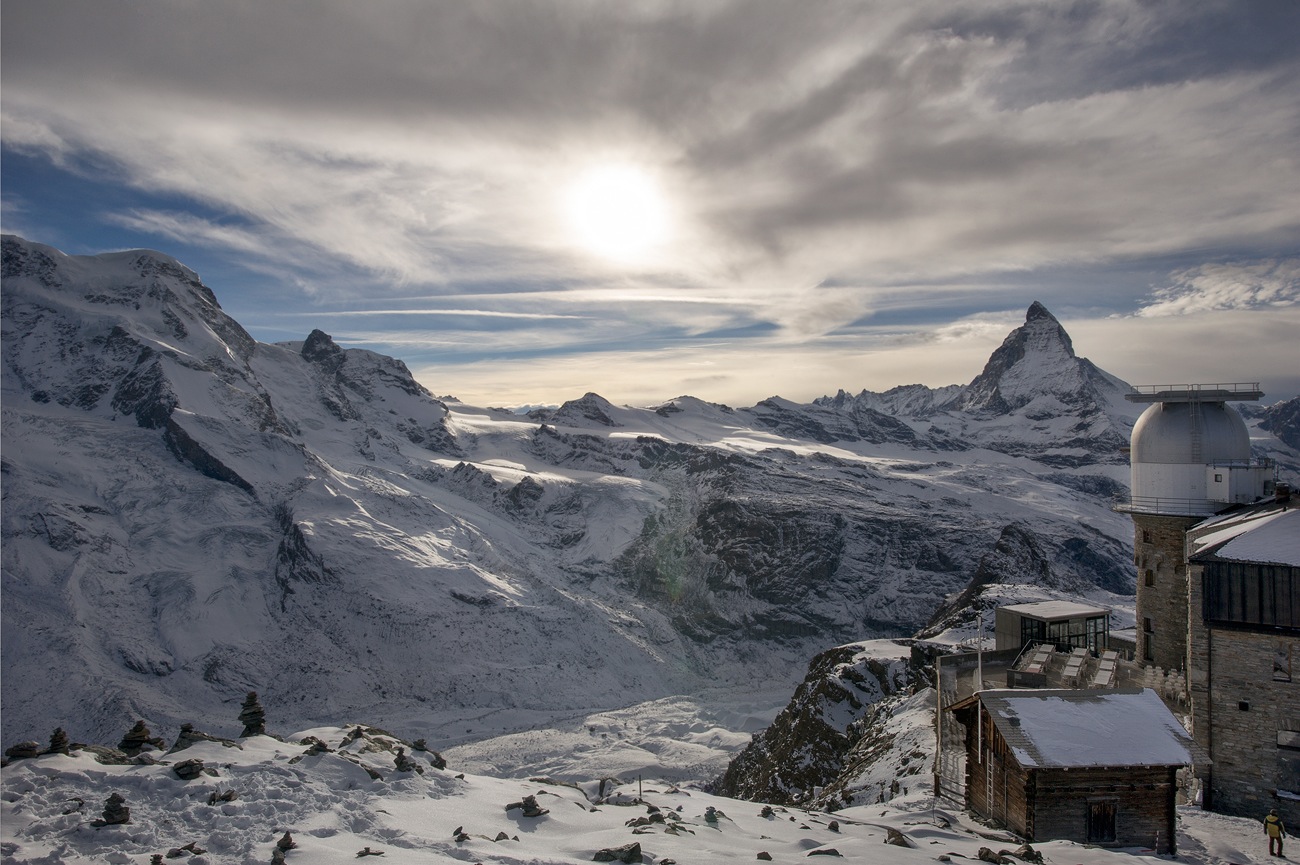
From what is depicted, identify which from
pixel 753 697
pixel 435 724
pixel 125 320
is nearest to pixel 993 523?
pixel 753 697

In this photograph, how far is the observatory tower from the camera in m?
32.8

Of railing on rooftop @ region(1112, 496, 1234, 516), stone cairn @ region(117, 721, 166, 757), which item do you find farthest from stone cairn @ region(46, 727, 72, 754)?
railing on rooftop @ region(1112, 496, 1234, 516)

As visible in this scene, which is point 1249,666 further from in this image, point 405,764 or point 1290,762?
point 405,764

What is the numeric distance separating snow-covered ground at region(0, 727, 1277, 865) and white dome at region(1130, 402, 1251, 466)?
53.5 feet

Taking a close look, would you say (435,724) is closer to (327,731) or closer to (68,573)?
(68,573)

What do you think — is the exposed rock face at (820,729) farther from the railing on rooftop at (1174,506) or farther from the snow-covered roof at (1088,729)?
the snow-covered roof at (1088,729)

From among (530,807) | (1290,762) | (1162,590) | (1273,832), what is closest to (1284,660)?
(1290,762)

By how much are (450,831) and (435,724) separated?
85.4 metres

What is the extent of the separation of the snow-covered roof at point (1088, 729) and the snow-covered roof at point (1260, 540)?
21.1ft

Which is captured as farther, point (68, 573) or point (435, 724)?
point (68, 573)

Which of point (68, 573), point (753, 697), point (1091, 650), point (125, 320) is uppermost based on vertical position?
point (125, 320)

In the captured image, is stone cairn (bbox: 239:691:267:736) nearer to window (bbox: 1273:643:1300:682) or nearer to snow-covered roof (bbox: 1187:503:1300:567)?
snow-covered roof (bbox: 1187:503:1300:567)

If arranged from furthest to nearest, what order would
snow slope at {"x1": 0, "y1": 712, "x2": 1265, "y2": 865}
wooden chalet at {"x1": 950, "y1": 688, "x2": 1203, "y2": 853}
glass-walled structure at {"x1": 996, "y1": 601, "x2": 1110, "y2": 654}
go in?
glass-walled structure at {"x1": 996, "y1": 601, "x2": 1110, "y2": 654} → wooden chalet at {"x1": 950, "y1": 688, "x2": 1203, "y2": 853} → snow slope at {"x1": 0, "y1": 712, "x2": 1265, "y2": 865}

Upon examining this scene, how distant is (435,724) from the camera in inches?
3703
